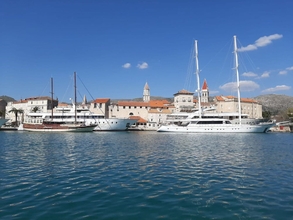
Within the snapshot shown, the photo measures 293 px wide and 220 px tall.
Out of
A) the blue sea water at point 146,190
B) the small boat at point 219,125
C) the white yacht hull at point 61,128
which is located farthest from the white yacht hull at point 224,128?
the blue sea water at point 146,190

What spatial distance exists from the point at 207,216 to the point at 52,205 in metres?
4.83

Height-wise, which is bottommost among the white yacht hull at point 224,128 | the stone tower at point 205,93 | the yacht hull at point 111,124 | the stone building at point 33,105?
the white yacht hull at point 224,128

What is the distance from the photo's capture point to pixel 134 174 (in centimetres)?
1227

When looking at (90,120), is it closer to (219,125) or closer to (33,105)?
(219,125)

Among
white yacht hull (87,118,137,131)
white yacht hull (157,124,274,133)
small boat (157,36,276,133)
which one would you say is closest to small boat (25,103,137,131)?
white yacht hull (87,118,137,131)

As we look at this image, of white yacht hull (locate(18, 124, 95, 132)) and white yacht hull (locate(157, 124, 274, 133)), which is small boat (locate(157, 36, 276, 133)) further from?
white yacht hull (locate(18, 124, 95, 132))

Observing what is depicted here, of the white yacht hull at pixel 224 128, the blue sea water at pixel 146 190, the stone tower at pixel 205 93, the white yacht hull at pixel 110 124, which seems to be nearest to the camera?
the blue sea water at pixel 146 190

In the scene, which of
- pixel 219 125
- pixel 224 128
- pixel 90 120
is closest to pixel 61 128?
pixel 90 120

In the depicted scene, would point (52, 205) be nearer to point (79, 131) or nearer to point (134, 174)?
point (134, 174)

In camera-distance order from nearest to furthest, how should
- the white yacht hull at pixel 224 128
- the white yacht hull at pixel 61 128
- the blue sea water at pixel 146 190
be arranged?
the blue sea water at pixel 146 190, the white yacht hull at pixel 224 128, the white yacht hull at pixel 61 128

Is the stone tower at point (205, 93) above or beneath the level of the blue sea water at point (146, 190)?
above

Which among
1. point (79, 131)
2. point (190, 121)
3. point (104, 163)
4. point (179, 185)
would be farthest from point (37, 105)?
point (179, 185)

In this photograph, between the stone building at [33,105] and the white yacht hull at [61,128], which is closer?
the white yacht hull at [61,128]

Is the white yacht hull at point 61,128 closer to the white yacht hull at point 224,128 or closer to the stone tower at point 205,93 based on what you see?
the white yacht hull at point 224,128
